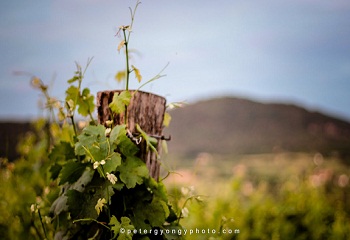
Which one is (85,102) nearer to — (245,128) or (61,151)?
(61,151)

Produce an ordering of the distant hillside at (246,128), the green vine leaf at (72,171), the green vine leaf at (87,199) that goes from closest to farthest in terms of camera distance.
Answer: the green vine leaf at (87,199)
the green vine leaf at (72,171)
the distant hillside at (246,128)

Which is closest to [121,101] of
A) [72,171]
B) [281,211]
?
[72,171]

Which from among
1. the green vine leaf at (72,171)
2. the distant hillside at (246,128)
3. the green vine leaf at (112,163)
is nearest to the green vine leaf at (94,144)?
the green vine leaf at (112,163)

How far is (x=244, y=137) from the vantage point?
8328 millimetres

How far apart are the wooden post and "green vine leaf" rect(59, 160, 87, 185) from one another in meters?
0.25

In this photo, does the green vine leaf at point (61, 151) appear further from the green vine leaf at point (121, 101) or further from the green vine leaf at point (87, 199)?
the green vine leaf at point (121, 101)

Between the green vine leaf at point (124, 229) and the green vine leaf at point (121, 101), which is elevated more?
the green vine leaf at point (121, 101)

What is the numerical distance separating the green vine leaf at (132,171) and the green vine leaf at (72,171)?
0.76ft

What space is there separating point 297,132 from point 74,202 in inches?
287

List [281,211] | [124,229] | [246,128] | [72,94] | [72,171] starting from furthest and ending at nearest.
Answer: [246,128] < [281,211] < [72,94] < [72,171] < [124,229]

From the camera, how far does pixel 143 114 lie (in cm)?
176

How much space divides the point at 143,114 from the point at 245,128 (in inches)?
272

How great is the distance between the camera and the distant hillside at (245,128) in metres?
7.94

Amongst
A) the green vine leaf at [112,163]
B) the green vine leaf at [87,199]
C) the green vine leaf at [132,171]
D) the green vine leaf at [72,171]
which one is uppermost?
the green vine leaf at [112,163]
